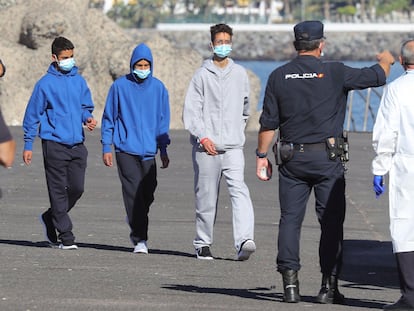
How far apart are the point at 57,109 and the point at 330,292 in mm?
3792

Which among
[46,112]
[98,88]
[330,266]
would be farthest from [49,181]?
[98,88]

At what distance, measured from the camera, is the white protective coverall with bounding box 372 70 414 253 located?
33.3ft

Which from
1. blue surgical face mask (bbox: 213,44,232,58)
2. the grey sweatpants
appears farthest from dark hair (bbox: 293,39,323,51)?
the grey sweatpants

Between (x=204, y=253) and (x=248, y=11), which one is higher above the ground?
(x=204, y=253)

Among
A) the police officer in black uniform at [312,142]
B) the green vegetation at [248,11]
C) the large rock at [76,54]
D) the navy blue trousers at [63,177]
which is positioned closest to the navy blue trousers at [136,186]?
the navy blue trousers at [63,177]

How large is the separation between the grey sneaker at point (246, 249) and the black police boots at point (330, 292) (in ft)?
7.08

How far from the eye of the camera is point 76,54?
29750 millimetres

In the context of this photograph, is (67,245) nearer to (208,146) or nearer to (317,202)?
(208,146)

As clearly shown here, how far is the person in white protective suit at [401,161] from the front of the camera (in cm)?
1016

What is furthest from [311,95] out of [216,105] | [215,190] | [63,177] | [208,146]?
[63,177]

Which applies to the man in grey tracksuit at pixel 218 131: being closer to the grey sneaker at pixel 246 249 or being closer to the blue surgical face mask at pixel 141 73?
the grey sneaker at pixel 246 249

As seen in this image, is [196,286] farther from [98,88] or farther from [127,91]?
[98,88]

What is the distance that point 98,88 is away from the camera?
100.0 ft

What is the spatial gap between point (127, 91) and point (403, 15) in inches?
6967
